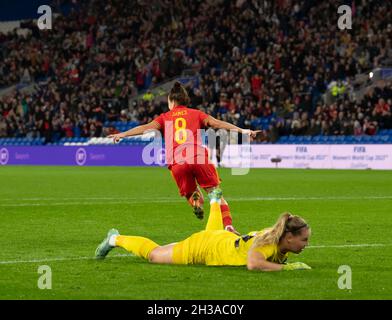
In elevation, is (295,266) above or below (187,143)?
below

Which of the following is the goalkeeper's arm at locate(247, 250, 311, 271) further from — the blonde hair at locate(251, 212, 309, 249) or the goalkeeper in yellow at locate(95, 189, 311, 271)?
the blonde hair at locate(251, 212, 309, 249)

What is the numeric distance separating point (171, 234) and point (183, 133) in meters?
1.64

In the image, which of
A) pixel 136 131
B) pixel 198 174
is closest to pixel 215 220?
pixel 136 131

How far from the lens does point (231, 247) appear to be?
387 inches

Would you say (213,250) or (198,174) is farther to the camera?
(198,174)

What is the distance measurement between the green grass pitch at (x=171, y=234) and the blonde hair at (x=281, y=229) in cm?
35

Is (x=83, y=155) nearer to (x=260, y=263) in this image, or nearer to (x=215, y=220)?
(x=215, y=220)

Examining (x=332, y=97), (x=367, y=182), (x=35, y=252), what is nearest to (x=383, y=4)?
(x=332, y=97)

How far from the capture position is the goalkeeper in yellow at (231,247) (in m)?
9.24

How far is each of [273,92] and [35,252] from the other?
101 feet

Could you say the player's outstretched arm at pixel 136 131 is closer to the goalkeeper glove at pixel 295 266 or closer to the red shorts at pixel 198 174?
the red shorts at pixel 198 174

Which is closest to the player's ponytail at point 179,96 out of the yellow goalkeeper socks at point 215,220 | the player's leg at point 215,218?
the player's leg at point 215,218

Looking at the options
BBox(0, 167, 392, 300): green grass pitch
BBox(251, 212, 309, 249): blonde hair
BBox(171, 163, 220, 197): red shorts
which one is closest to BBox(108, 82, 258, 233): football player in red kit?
BBox(171, 163, 220, 197): red shorts

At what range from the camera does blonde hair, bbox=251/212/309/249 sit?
919 cm
